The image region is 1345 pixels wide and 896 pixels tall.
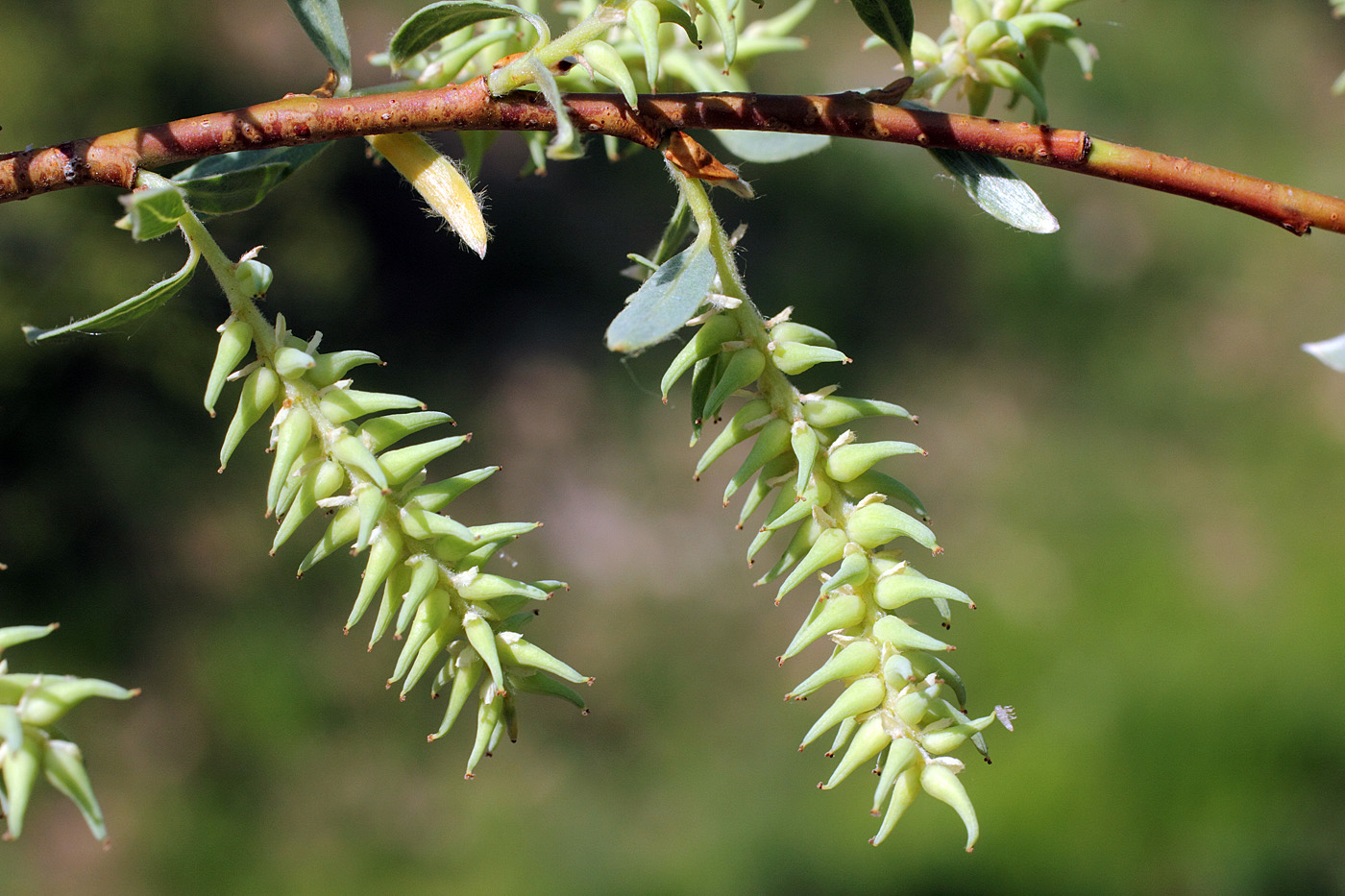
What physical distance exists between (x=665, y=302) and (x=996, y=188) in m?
0.34

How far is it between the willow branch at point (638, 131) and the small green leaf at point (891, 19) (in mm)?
86

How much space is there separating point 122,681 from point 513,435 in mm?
1647

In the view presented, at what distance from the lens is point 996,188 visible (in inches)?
34.4

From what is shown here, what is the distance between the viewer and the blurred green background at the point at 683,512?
10.2 feet

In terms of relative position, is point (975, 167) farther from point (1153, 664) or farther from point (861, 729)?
point (1153, 664)

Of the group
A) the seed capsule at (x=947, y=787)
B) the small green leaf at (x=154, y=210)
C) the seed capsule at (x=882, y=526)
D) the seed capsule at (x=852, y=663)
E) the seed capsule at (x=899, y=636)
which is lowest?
the seed capsule at (x=947, y=787)

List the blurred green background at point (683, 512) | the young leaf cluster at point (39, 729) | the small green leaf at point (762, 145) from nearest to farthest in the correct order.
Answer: the young leaf cluster at point (39, 729)
the small green leaf at point (762, 145)
the blurred green background at point (683, 512)

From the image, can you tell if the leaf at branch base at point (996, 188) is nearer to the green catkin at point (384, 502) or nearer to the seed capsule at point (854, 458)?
the seed capsule at point (854, 458)

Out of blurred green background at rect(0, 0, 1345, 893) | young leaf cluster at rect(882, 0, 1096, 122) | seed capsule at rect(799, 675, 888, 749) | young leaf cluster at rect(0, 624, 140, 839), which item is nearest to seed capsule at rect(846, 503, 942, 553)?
seed capsule at rect(799, 675, 888, 749)

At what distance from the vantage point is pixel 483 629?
31.4 inches

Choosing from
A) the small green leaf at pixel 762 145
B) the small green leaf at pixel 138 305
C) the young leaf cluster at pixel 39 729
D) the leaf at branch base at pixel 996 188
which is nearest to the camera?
the young leaf cluster at pixel 39 729

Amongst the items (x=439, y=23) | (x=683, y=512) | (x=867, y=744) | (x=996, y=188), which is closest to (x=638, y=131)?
(x=439, y=23)

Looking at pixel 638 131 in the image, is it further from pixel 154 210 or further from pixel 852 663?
pixel 852 663

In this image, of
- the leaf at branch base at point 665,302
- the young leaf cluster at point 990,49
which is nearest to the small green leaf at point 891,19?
the young leaf cluster at point 990,49
